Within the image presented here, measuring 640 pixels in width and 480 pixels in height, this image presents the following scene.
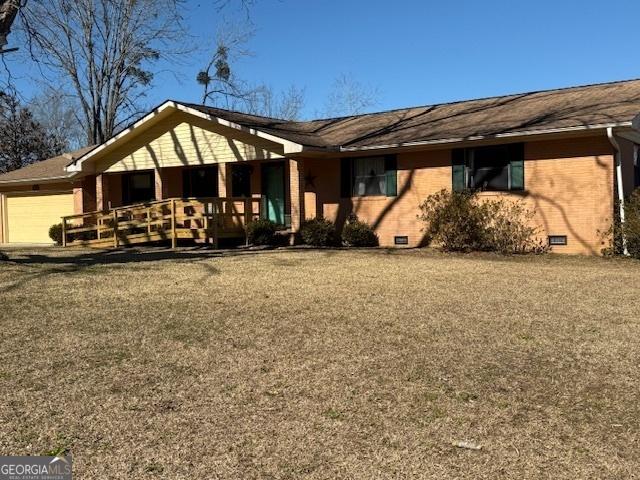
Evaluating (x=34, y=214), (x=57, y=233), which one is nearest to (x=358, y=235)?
(x=57, y=233)

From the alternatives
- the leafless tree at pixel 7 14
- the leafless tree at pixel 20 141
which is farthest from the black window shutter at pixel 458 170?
the leafless tree at pixel 20 141

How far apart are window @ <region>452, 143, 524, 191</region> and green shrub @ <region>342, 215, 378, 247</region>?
108 inches

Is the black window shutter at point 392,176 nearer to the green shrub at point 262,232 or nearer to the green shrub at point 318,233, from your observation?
the green shrub at point 318,233

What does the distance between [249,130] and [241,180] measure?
10.6 feet

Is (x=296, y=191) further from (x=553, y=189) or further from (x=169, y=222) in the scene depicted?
(x=553, y=189)

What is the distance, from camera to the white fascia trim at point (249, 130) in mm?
17087

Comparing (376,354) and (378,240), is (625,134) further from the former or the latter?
(376,354)

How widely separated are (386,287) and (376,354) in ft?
12.5

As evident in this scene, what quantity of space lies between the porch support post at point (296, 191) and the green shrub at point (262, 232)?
2.13 feet

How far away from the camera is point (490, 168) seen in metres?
16.0

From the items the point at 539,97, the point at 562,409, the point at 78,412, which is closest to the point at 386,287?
the point at 562,409

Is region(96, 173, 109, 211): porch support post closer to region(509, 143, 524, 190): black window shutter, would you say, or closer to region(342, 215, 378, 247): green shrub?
region(342, 215, 378, 247): green shrub

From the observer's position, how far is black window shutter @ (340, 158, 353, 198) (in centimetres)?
1831

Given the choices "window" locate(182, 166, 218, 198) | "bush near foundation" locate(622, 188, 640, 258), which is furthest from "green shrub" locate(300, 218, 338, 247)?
"bush near foundation" locate(622, 188, 640, 258)
